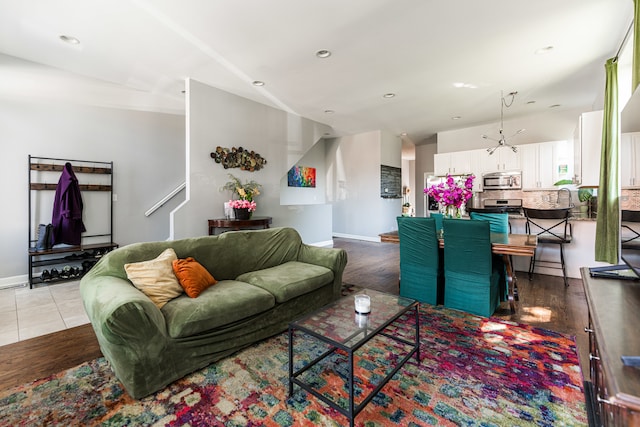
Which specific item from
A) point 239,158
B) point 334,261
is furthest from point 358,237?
point 334,261

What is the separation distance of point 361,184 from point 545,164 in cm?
394

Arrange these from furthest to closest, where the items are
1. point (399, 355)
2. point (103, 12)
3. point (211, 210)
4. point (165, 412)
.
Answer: point (211, 210) → point (103, 12) → point (399, 355) → point (165, 412)

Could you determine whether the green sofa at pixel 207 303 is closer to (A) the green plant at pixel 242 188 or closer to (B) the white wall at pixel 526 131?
(A) the green plant at pixel 242 188

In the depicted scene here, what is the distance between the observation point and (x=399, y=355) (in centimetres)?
208

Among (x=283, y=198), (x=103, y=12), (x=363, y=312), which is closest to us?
(x=363, y=312)

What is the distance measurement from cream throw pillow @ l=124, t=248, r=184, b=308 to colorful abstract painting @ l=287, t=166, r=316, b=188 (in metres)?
5.66

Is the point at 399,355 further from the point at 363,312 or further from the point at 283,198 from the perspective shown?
the point at 283,198

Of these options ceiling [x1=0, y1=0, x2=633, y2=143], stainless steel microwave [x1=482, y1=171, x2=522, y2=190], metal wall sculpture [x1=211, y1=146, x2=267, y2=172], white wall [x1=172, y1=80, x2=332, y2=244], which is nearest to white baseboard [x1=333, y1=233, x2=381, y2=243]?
white wall [x1=172, y1=80, x2=332, y2=244]

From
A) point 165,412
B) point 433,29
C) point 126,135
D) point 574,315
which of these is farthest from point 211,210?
point 574,315

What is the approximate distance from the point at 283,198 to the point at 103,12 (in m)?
5.37

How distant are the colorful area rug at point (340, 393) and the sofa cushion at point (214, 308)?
31cm

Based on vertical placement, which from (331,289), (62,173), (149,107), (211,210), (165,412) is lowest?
(165,412)

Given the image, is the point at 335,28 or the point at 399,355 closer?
the point at 399,355

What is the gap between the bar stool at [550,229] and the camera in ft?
12.3
